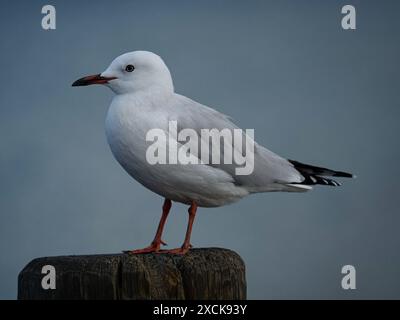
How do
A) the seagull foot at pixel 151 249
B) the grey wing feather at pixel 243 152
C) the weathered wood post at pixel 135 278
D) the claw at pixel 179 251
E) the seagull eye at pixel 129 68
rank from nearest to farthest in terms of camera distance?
Result: 1. the weathered wood post at pixel 135 278
2. the claw at pixel 179 251
3. the seagull foot at pixel 151 249
4. the grey wing feather at pixel 243 152
5. the seagull eye at pixel 129 68

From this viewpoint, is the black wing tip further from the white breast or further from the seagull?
the white breast

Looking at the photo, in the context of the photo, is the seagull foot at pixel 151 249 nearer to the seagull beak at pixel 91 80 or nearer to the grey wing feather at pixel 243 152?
the grey wing feather at pixel 243 152

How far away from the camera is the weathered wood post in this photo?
3.70 metres

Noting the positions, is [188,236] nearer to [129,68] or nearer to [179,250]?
[179,250]

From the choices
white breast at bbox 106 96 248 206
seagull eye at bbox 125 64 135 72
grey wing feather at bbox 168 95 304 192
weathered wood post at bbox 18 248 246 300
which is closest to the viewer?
weathered wood post at bbox 18 248 246 300

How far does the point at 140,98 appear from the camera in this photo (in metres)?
4.89

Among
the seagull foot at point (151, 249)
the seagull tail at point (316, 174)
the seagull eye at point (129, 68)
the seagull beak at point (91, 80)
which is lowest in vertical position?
the seagull foot at point (151, 249)

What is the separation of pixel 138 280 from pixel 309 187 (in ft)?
6.86

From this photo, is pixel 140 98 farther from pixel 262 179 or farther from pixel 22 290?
pixel 22 290

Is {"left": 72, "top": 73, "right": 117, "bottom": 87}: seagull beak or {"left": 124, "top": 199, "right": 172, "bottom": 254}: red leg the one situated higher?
{"left": 72, "top": 73, "right": 117, "bottom": 87}: seagull beak

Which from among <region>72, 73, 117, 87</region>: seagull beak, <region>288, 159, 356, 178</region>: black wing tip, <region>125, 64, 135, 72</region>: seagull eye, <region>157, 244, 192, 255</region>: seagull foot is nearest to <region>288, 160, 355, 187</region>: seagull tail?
<region>288, 159, 356, 178</region>: black wing tip

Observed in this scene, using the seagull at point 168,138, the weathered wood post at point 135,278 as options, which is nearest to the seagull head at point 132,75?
the seagull at point 168,138

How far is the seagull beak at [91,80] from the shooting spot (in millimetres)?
4996
